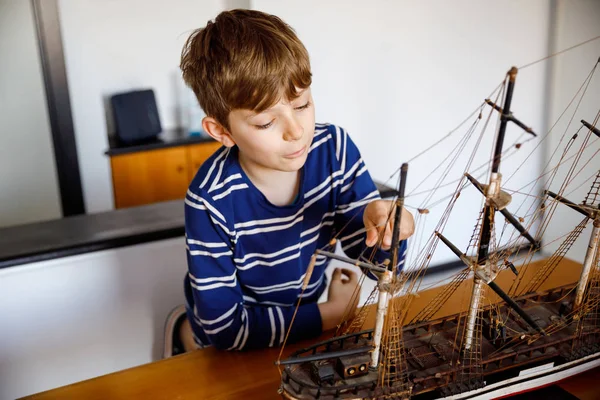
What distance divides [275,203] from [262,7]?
4.40ft

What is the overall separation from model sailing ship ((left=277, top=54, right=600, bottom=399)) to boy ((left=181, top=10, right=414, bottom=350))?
109mm

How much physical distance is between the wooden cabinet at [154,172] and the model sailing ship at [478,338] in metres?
2.30

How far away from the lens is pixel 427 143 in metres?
2.62

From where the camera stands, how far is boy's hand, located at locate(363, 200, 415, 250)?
86 cm

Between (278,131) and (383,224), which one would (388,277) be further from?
(278,131)

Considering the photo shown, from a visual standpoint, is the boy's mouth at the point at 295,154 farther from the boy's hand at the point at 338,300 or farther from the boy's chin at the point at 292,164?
the boy's hand at the point at 338,300

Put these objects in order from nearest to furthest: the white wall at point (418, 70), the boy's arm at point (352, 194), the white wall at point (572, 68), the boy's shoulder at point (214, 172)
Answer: the boy's shoulder at point (214, 172) < the boy's arm at point (352, 194) < the white wall at point (572, 68) < the white wall at point (418, 70)

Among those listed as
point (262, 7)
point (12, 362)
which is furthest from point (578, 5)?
point (12, 362)

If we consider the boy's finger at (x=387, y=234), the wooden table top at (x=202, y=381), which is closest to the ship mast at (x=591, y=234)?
the wooden table top at (x=202, y=381)

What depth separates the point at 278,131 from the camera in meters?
0.89

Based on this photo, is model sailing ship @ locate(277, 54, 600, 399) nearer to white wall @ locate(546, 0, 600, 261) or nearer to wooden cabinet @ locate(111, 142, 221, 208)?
white wall @ locate(546, 0, 600, 261)

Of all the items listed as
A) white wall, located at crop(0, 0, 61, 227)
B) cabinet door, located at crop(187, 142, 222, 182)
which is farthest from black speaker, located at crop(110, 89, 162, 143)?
white wall, located at crop(0, 0, 61, 227)

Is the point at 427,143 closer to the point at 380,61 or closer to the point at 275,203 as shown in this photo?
the point at 380,61

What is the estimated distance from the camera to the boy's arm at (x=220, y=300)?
994mm
